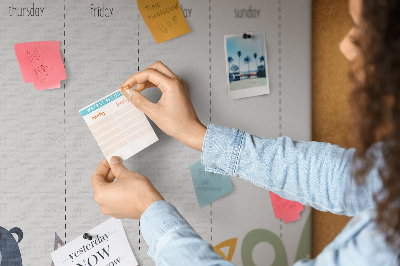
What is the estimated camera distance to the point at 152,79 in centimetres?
76

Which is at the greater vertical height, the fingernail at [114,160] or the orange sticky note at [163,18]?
the orange sticky note at [163,18]

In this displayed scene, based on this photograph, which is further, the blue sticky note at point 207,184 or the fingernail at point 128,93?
the blue sticky note at point 207,184

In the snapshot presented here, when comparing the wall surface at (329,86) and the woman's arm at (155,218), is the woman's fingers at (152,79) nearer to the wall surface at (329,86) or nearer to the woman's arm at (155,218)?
the woman's arm at (155,218)

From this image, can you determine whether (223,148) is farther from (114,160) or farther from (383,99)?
(383,99)

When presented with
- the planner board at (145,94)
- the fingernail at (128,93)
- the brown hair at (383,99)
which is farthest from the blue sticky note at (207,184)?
the brown hair at (383,99)

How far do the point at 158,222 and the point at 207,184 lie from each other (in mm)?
322

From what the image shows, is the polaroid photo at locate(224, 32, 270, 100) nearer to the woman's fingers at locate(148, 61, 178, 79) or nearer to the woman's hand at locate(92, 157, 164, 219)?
the woman's fingers at locate(148, 61, 178, 79)

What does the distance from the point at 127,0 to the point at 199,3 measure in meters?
0.15

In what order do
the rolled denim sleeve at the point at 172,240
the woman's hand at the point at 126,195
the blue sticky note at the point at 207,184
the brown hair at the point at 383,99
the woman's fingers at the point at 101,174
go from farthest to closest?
the blue sticky note at the point at 207,184, the woman's fingers at the point at 101,174, the woman's hand at the point at 126,195, the rolled denim sleeve at the point at 172,240, the brown hair at the point at 383,99

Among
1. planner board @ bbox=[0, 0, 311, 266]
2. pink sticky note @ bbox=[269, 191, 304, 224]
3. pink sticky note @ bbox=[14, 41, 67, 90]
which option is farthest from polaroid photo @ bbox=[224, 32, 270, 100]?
pink sticky note @ bbox=[14, 41, 67, 90]

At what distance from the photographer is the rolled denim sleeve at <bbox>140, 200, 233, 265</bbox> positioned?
20.4 inches

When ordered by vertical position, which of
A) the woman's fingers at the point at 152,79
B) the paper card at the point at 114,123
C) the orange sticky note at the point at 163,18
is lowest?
the paper card at the point at 114,123

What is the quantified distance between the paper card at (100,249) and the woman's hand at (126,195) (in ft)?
0.47

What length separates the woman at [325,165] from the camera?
1.41ft
